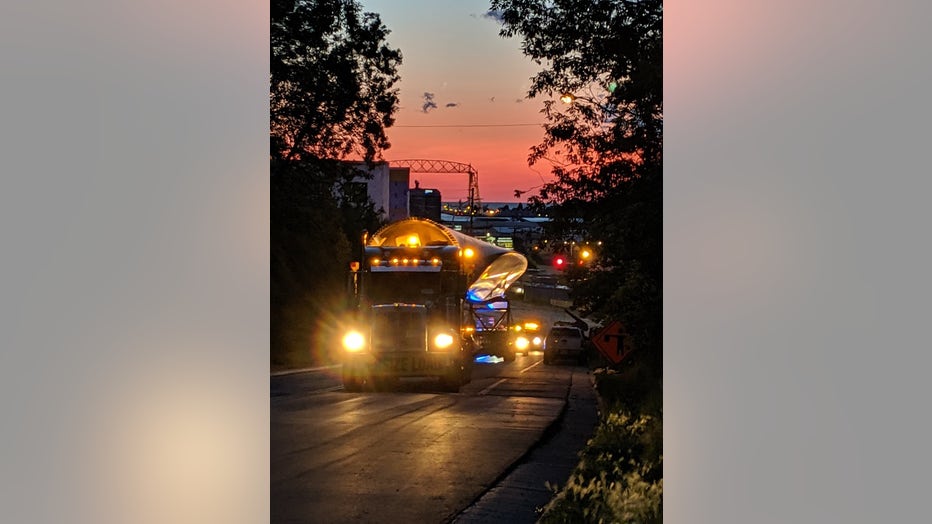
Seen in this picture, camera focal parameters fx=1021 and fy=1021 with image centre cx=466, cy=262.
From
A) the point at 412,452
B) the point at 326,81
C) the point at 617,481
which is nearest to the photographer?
the point at 617,481

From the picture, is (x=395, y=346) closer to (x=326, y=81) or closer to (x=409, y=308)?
(x=409, y=308)

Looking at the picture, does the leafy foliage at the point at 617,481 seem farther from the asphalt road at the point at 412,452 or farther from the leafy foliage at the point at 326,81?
the leafy foliage at the point at 326,81

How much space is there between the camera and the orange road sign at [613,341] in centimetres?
1508

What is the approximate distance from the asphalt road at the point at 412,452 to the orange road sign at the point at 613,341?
1407mm

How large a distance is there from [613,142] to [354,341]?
1019cm

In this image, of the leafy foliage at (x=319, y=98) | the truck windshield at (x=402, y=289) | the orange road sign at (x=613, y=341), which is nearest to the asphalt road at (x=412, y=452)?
the orange road sign at (x=613, y=341)

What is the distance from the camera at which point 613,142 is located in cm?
1384

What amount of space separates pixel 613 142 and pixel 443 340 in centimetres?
993

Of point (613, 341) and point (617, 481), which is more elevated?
point (613, 341)

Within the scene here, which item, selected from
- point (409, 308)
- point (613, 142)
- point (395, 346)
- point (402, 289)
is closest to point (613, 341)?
point (613, 142)

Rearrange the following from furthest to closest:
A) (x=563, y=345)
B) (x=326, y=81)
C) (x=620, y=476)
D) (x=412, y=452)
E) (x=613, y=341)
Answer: (x=563, y=345)
(x=326, y=81)
(x=613, y=341)
(x=412, y=452)
(x=620, y=476)

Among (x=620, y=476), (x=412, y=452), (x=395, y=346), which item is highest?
(x=395, y=346)

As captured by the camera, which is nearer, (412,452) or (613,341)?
(412,452)
